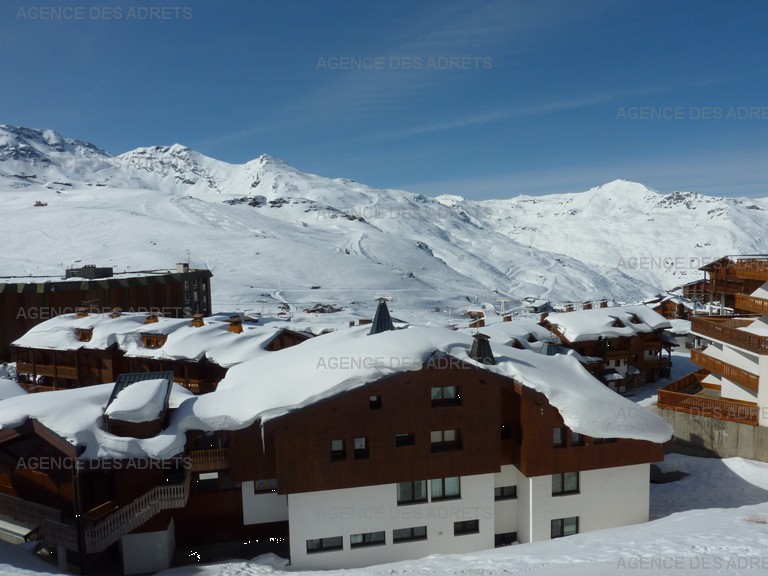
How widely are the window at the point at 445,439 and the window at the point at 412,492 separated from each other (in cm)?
137

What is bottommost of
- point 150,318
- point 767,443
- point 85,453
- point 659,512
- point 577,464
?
point 659,512

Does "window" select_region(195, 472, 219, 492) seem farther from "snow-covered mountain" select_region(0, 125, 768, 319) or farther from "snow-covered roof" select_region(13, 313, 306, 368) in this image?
"snow-covered mountain" select_region(0, 125, 768, 319)

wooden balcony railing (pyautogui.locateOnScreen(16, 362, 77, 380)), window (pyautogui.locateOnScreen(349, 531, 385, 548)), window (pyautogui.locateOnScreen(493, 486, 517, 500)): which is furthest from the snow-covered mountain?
window (pyautogui.locateOnScreen(493, 486, 517, 500))

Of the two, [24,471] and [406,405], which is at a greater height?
[406,405]

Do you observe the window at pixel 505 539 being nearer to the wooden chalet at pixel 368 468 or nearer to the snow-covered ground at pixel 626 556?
the wooden chalet at pixel 368 468

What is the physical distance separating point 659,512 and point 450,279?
8517cm

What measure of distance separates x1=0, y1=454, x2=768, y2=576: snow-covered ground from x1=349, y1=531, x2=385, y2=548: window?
1.10 meters

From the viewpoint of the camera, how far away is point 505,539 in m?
19.0

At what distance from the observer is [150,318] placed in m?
32.5

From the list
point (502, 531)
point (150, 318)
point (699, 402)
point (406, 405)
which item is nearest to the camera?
point (406, 405)

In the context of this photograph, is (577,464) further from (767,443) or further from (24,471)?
(24,471)

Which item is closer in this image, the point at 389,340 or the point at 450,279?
the point at 389,340

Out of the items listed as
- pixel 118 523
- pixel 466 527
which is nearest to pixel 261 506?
pixel 118 523

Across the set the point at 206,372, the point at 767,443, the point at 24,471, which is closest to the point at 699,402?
the point at 767,443
